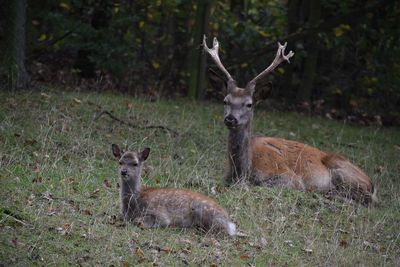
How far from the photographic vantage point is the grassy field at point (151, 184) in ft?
22.6

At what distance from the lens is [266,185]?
32.7 feet

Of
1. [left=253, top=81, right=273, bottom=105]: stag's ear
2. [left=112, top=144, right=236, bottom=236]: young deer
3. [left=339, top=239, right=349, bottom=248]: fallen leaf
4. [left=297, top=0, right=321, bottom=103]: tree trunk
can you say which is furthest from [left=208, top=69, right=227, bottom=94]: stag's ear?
[left=297, top=0, right=321, bottom=103]: tree trunk

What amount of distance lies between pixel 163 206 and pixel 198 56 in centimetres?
874

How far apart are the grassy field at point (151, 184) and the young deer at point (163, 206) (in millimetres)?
137

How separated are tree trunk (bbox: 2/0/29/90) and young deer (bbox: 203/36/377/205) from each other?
3.77 metres

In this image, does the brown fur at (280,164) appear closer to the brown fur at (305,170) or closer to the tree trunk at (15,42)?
the brown fur at (305,170)

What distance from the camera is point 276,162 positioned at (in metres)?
10.3

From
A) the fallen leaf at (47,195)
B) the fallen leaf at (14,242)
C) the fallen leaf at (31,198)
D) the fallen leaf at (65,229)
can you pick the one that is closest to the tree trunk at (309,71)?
the fallen leaf at (47,195)

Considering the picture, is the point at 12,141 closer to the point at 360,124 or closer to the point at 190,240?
the point at 190,240

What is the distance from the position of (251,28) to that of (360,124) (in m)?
3.11

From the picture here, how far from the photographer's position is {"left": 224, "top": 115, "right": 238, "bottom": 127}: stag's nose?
974 cm

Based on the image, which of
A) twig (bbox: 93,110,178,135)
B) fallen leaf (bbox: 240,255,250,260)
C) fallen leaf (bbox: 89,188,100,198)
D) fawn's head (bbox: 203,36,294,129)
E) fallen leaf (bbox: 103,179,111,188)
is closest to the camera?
fallen leaf (bbox: 240,255,250,260)

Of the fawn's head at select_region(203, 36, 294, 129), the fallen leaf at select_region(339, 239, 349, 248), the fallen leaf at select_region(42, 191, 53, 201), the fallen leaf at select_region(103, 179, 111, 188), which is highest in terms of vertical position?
the fawn's head at select_region(203, 36, 294, 129)

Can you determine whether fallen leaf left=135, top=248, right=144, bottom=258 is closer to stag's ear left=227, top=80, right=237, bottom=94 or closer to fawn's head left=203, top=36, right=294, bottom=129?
fawn's head left=203, top=36, right=294, bottom=129
